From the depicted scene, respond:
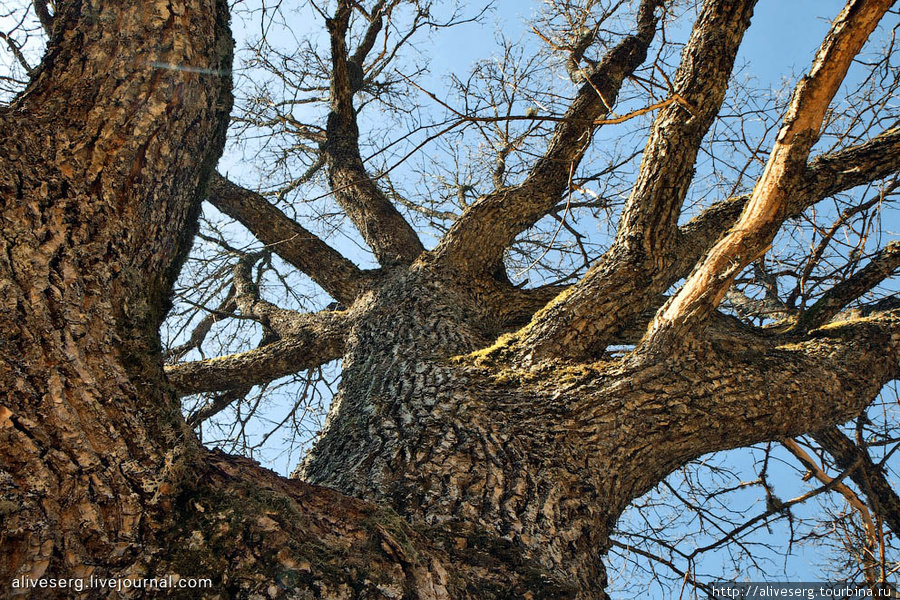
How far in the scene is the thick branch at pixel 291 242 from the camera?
11.5ft

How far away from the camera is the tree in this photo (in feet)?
3.51

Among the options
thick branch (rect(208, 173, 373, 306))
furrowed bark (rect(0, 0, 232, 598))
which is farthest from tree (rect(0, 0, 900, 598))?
thick branch (rect(208, 173, 373, 306))

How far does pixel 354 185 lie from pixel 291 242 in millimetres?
623

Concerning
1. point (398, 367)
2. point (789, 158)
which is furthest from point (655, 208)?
point (398, 367)

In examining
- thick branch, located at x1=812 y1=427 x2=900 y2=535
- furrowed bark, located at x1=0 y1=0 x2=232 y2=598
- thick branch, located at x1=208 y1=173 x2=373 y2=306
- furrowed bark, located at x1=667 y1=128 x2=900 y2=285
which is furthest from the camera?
thick branch, located at x1=208 y1=173 x2=373 y2=306

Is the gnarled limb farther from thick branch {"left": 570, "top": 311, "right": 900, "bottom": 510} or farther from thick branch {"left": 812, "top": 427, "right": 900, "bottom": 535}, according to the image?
thick branch {"left": 812, "top": 427, "right": 900, "bottom": 535}

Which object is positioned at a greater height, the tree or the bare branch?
the bare branch

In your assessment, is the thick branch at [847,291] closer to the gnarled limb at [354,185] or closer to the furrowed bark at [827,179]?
the furrowed bark at [827,179]

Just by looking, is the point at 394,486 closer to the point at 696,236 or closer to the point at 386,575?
the point at 386,575

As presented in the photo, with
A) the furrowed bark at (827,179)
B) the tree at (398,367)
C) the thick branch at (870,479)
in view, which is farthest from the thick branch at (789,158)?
the thick branch at (870,479)

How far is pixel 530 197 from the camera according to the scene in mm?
3352

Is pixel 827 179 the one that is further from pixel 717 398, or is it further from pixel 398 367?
pixel 398 367

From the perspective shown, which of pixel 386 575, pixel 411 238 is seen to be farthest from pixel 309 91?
pixel 386 575

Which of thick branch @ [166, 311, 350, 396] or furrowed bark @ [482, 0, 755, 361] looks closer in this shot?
furrowed bark @ [482, 0, 755, 361]
